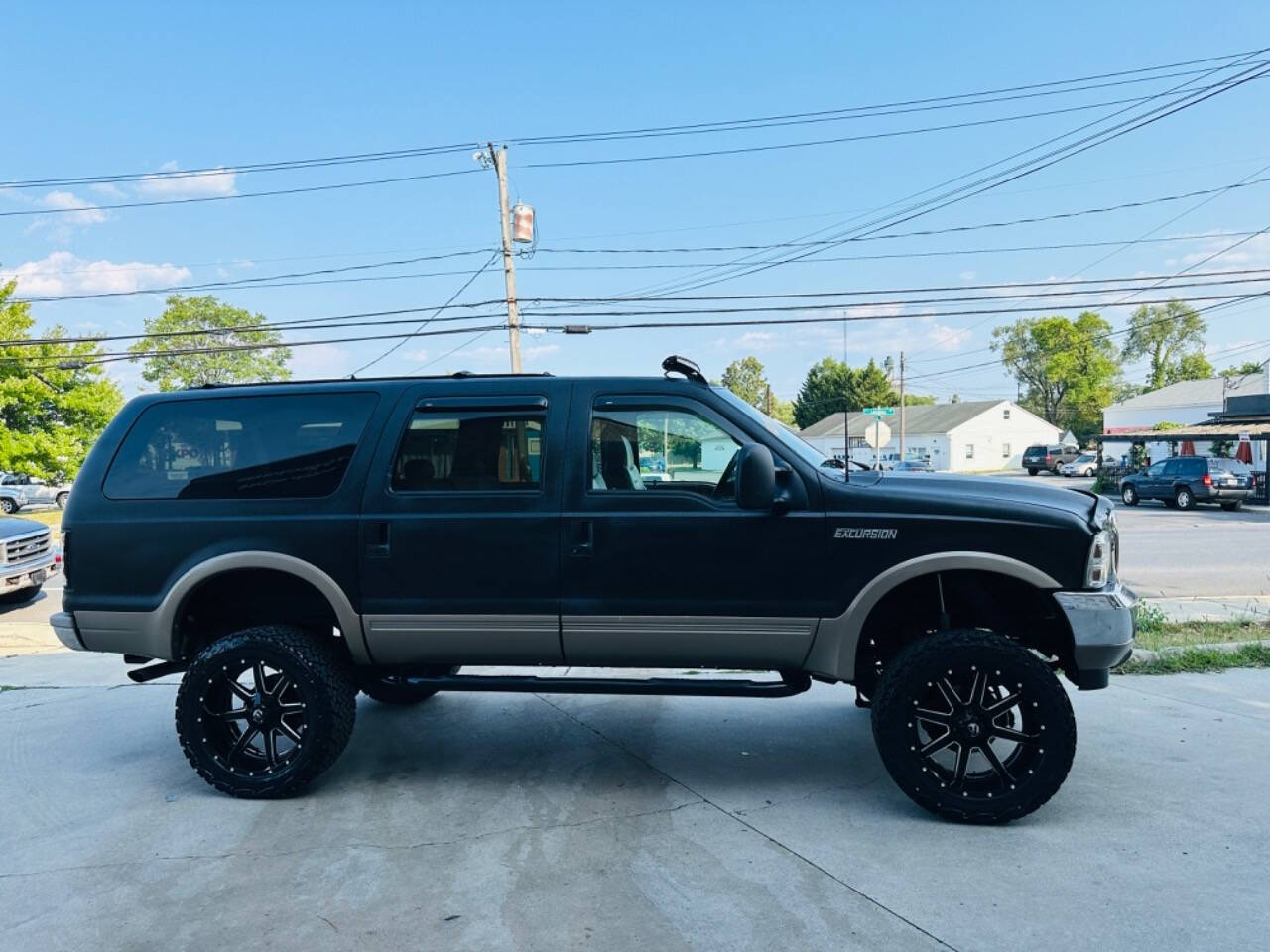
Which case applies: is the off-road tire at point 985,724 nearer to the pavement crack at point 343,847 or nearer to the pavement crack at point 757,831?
the pavement crack at point 757,831

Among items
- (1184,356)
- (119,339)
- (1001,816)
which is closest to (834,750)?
(1001,816)

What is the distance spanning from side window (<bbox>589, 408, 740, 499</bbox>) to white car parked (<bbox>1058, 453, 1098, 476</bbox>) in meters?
50.6

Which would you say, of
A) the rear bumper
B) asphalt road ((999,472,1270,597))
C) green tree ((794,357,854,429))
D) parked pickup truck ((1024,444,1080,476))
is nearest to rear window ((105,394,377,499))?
the rear bumper

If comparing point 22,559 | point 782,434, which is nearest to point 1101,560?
point 782,434

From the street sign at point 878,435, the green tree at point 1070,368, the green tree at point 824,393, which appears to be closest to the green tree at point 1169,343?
the green tree at point 1070,368

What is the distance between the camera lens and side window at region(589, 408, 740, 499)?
4113 mm

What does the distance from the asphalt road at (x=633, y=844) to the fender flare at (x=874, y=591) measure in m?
0.66

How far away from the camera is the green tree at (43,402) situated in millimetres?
27531

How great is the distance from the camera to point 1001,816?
12.1 feet

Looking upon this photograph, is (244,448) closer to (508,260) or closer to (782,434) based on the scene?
(782,434)

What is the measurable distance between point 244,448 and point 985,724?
3.72 metres

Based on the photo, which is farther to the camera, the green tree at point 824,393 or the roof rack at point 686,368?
→ the green tree at point 824,393

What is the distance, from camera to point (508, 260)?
24844 millimetres

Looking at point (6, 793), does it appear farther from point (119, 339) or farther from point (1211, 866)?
point (119, 339)
